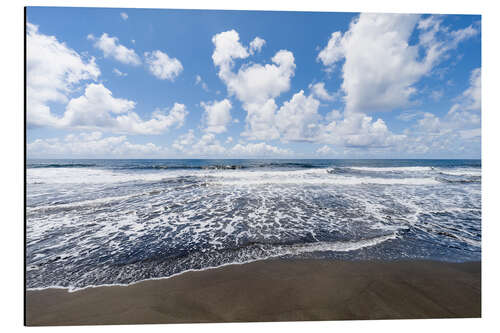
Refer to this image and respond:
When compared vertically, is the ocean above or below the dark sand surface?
above

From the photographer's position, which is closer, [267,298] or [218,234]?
[267,298]

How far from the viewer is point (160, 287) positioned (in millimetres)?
2725

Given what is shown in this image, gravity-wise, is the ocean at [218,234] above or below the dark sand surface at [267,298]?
above

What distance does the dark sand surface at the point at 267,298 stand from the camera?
96.6 inches

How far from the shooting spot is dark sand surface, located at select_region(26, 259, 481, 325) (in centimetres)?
245

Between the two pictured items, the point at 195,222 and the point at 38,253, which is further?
the point at 195,222

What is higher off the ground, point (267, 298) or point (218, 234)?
point (218, 234)

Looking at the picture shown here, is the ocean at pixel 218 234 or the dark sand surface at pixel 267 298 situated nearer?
the dark sand surface at pixel 267 298

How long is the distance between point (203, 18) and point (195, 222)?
5331mm

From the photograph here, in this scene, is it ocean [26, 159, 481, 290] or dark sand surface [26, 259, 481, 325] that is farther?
ocean [26, 159, 481, 290]

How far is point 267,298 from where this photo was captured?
8.47 ft
